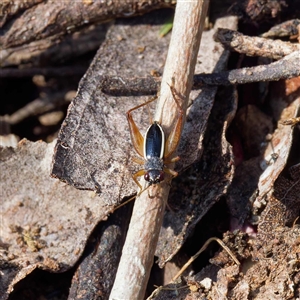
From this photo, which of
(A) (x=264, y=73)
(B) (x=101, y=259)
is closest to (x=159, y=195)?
(B) (x=101, y=259)

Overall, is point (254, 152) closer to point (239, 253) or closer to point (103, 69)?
point (239, 253)

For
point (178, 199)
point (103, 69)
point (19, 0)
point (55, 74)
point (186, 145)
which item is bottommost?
point (178, 199)

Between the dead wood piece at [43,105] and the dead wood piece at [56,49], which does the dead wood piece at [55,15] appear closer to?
the dead wood piece at [56,49]

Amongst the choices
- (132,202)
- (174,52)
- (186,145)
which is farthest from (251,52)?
(132,202)

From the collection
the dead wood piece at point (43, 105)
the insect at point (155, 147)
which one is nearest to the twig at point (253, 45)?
the insect at point (155, 147)

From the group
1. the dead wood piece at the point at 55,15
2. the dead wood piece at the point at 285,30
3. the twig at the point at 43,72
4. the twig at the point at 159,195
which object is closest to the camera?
the twig at the point at 159,195

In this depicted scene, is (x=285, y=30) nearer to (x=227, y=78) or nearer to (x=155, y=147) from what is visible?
(x=227, y=78)
